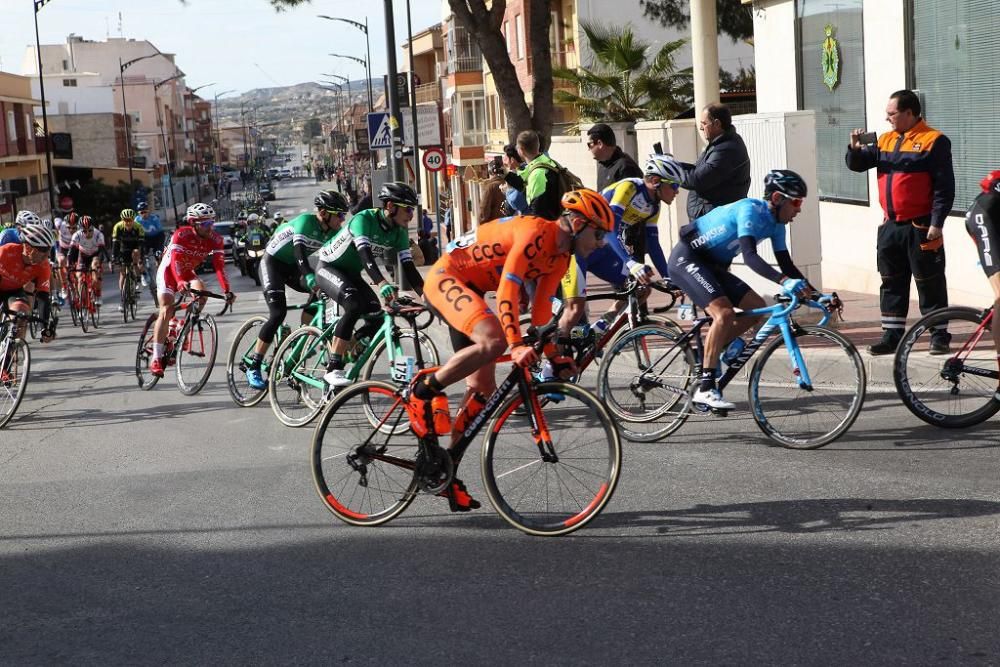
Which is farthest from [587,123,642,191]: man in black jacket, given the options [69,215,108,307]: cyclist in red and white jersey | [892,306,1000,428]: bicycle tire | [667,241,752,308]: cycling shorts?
[69,215,108,307]: cyclist in red and white jersey

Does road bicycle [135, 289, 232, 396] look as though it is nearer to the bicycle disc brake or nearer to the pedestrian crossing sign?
the bicycle disc brake

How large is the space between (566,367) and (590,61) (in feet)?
117

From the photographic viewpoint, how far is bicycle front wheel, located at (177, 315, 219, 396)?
39.6ft

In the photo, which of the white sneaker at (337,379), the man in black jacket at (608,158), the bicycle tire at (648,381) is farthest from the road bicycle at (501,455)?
the man in black jacket at (608,158)

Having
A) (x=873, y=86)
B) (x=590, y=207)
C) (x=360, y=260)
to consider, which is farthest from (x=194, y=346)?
(x=873, y=86)

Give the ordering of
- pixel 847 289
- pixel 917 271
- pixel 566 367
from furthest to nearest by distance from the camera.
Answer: pixel 847 289 < pixel 917 271 < pixel 566 367

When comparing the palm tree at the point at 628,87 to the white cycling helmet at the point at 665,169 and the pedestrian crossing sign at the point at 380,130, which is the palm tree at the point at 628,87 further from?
the white cycling helmet at the point at 665,169

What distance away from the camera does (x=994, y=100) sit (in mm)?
13305

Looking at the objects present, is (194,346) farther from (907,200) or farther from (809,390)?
(907,200)

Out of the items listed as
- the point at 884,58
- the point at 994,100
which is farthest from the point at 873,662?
the point at 884,58

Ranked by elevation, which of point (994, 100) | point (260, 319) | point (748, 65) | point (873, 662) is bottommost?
point (873, 662)

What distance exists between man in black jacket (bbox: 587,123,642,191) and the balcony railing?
63788 millimetres

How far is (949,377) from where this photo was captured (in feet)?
26.3

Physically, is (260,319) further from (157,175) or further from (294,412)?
(157,175)
